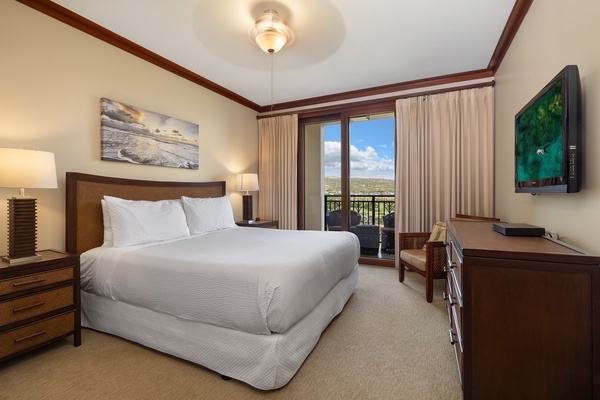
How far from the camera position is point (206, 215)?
3.31m

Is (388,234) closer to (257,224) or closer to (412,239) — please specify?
(412,239)

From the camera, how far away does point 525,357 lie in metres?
1.20

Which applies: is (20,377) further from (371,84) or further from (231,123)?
(371,84)

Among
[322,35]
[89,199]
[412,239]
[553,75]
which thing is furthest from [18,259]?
[412,239]

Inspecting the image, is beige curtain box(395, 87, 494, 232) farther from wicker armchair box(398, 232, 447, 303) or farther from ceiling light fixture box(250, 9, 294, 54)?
ceiling light fixture box(250, 9, 294, 54)

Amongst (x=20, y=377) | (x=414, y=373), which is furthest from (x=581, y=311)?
(x=20, y=377)

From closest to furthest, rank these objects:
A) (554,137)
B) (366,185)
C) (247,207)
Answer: (554,137), (247,207), (366,185)

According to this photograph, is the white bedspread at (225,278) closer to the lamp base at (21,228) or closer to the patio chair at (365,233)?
the lamp base at (21,228)

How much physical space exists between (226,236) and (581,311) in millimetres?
2686

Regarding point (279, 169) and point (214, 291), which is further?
point (279, 169)

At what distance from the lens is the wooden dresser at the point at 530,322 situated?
1129 millimetres

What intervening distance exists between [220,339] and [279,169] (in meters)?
3.54

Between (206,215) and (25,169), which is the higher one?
(25,169)

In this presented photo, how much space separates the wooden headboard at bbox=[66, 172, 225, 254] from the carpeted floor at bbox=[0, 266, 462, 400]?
0.82 metres
